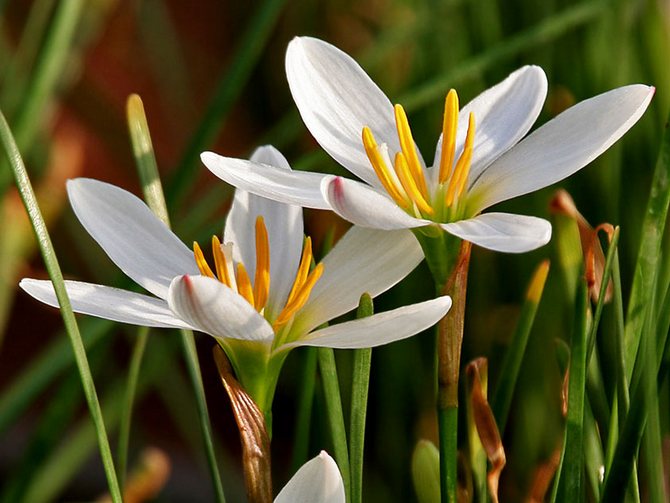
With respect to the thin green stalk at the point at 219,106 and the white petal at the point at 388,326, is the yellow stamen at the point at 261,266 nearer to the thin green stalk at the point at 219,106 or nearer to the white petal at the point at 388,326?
the white petal at the point at 388,326

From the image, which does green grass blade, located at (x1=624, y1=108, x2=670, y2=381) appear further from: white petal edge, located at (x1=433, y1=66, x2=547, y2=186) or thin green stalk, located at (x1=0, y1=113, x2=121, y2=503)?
thin green stalk, located at (x1=0, y1=113, x2=121, y2=503)

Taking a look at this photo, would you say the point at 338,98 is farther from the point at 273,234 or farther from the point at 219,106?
the point at 219,106

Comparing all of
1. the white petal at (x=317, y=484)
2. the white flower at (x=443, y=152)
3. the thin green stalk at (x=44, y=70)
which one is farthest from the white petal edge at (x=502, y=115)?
the thin green stalk at (x=44, y=70)

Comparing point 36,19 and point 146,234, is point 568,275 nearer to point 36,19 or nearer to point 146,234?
point 146,234

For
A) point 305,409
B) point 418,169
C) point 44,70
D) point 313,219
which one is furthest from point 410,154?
point 313,219

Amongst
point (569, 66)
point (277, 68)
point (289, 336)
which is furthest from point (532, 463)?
point (277, 68)
